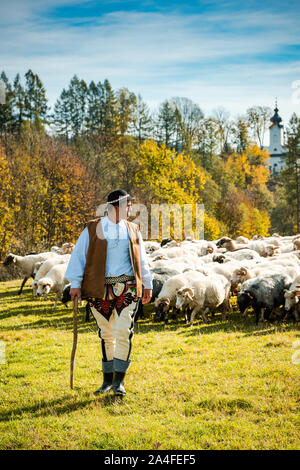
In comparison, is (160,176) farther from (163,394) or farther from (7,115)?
(163,394)

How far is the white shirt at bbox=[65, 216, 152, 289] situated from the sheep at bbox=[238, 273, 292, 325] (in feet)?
16.9

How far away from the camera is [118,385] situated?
213 inches

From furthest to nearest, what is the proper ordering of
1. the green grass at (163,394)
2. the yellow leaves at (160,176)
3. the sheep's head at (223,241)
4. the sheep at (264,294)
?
the yellow leaves at (160,176) < the sheep's head at (223,241) < the sheep at (264,294) < the green grass at (163,394)

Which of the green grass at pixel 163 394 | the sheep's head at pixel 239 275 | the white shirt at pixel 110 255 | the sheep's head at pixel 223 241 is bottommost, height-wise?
the green grass at pixel 163 394

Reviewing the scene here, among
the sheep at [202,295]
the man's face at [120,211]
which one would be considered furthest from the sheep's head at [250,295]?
the man's face at [120,211]

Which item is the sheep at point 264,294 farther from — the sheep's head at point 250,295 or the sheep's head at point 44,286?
the sheep's head at point 44,286

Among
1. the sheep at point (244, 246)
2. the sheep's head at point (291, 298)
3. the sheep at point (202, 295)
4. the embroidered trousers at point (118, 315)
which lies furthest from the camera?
the sheep at point (244, 246)

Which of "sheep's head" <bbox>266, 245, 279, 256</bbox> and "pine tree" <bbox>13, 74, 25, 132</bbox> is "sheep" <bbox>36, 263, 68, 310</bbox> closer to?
"sheep's head" <bbox>266, 245, 279, 256</bbox>

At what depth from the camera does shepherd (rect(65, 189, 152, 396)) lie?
525cm

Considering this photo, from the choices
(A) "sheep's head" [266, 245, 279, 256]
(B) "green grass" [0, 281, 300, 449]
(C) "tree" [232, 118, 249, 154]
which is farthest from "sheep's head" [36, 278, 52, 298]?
(C) "tree" [232, 118, 249, 154]

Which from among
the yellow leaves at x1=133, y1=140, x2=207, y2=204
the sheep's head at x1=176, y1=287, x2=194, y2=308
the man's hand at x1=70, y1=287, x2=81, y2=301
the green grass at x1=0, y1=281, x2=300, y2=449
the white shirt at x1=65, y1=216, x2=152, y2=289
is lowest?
the green grass at x1=0, y1=281, x2=300, y2=449

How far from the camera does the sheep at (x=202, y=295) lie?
9.88 m

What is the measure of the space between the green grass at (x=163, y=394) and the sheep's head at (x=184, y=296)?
36.9 inches

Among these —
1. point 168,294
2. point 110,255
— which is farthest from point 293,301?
point 110,255
